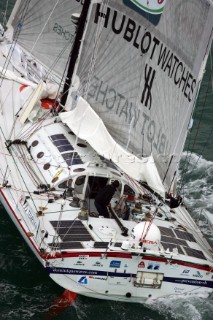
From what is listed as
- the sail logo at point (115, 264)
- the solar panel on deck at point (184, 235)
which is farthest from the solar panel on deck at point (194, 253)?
the sail logo at point (115, 264)

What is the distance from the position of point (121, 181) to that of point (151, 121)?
5.06 ft

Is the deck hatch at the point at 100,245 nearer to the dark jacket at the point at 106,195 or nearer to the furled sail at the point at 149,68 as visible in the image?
the dark jacket at the point at 106,195

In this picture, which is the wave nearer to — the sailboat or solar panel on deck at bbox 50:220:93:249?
the sailboat

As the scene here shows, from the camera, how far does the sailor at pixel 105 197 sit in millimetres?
18938

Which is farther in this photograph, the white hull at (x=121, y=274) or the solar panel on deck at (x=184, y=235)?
the solar panel on deck at (x=184, y=235)

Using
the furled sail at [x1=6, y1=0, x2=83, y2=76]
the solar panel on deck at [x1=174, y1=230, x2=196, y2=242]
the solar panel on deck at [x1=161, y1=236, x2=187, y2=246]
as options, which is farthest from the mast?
the solar panel on deck at [x1=161, y1=236, x2=187, y2=246]

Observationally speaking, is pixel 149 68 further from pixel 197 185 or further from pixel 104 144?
pixel 197 185

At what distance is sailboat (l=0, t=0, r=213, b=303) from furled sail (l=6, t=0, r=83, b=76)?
2.98 metres

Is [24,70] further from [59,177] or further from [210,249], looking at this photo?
[210,249]

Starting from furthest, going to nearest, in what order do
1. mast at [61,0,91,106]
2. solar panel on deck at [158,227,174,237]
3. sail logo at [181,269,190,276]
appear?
mast at [61,0,91,106], solar panel on deck at [158,227,174,237], sail logo at [181,269,190,276]

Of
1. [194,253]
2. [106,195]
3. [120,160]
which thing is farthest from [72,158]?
[194,253]

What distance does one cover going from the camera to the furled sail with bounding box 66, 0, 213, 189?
18.8 m

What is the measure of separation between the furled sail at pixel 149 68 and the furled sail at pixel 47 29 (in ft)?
15.1

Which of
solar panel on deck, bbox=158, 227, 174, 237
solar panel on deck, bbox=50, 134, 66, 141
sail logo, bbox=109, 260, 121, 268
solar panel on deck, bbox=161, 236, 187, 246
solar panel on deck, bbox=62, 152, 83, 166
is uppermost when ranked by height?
solar panel on deck, bbox=50, 134, 66, 141
